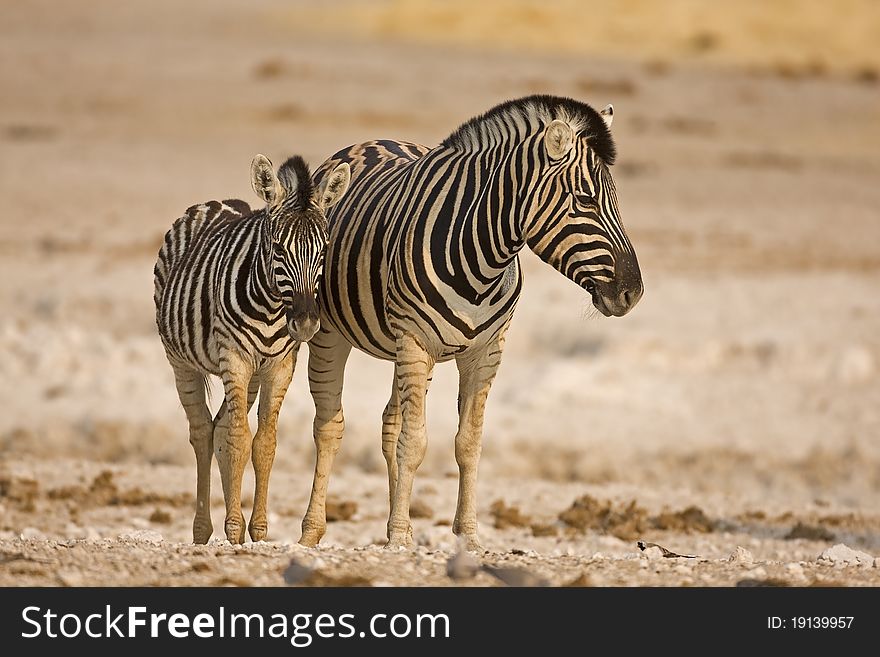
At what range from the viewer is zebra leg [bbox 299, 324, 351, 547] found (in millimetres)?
9023

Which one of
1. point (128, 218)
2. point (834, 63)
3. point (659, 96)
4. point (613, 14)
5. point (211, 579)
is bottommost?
point (211, 579)

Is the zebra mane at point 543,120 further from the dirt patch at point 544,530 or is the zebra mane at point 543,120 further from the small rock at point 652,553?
the dirt patch at point 544,530

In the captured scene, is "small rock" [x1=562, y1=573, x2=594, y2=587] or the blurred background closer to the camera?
"small rock" [x1=562, y1=573, x2=594, y2=587]

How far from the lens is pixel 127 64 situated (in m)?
38.6

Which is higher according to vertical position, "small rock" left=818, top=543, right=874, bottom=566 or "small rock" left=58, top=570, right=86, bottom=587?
"small rock" left=818, top=543, right=874, bottom=566

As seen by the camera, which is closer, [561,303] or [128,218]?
[561,303]

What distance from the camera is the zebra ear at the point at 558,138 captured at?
760 centimetres

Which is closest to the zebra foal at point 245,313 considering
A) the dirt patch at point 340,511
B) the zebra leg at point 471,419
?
the zebra leg at point 471,419

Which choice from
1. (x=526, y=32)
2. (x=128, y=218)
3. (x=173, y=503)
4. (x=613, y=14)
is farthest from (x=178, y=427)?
(x=613, y=14)

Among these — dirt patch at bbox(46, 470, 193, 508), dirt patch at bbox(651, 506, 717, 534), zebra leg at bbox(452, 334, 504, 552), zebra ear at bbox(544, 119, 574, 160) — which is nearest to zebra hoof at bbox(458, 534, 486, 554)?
zebra leg at bbox(452, 334, 504, 552)

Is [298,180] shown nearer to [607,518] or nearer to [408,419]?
[408,419]

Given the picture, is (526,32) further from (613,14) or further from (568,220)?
(568,220)

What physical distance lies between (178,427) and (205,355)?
19.5 feet

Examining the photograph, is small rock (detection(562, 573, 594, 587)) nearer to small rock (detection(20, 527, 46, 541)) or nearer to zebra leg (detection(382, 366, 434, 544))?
zebra leg (detection(382, 366, 434, 544))
